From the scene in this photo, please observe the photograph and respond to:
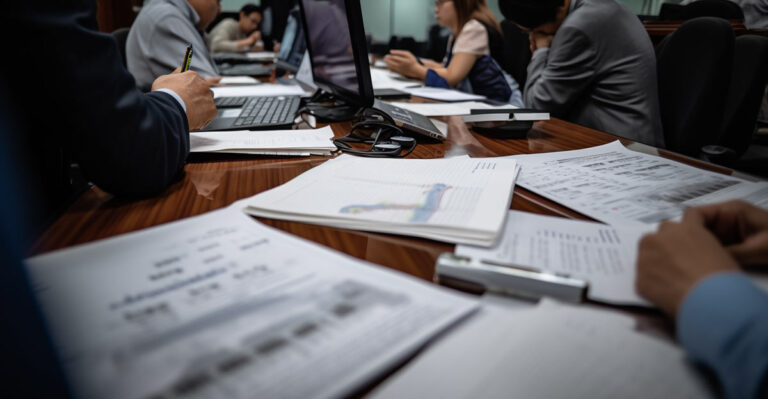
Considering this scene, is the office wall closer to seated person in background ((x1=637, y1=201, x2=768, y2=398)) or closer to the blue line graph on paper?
the blue line graph on paper

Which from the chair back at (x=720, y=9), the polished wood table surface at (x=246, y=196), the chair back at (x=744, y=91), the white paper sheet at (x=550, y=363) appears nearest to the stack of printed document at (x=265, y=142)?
the polished wood table surface at (x=246, y=196)

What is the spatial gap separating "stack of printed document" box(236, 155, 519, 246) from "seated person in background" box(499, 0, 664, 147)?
845 mm

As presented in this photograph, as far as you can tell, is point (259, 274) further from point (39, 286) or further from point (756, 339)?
point (756, 339)

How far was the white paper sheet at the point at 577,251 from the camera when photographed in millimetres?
366

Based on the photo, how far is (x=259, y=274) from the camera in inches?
14.3

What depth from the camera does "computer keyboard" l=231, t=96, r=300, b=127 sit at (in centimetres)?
99

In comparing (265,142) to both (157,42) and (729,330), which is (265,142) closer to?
(729,330)

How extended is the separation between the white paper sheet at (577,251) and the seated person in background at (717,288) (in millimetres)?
26

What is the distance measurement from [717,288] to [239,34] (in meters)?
5.32

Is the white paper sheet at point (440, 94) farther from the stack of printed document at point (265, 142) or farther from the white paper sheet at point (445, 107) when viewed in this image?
A: the stack of printed document at point (265, 142)

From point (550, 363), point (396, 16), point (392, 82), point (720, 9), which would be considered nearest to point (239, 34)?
point (396, 16)

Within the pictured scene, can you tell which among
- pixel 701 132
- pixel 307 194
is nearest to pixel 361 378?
pixel 307 194

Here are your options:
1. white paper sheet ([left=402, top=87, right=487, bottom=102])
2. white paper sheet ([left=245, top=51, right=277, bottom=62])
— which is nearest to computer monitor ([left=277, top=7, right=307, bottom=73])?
white paper sheet ([left=402, top=87, right=487, bottom=102])

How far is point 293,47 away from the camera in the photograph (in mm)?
1974
